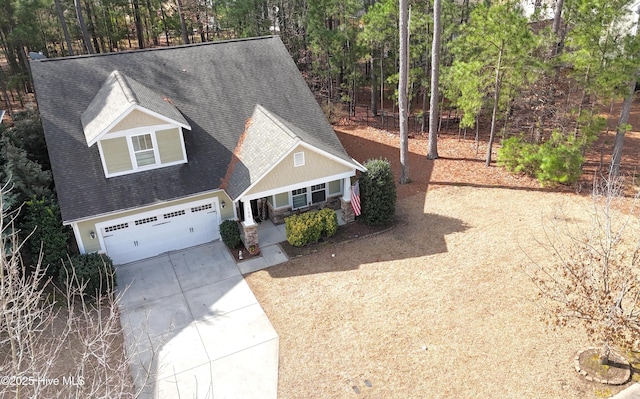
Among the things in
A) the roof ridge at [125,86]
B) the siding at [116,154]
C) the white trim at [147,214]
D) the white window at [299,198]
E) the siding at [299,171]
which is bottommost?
the white window at [299,198]

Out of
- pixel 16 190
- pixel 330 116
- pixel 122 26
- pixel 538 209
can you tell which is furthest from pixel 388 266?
pixel 122 26

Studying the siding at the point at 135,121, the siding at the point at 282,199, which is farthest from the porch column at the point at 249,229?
the siding at the point at 135,121

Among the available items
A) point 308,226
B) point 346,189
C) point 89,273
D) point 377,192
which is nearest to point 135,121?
point 89,273

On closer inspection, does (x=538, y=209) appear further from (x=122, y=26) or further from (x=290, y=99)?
(x=122, y=26)

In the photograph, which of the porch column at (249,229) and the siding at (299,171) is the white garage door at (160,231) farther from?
the siding at (299,171)

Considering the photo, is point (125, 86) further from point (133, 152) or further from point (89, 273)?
point (89, 273)

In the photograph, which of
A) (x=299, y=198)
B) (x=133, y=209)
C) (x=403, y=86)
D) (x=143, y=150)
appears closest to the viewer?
(x=133, y=209)
